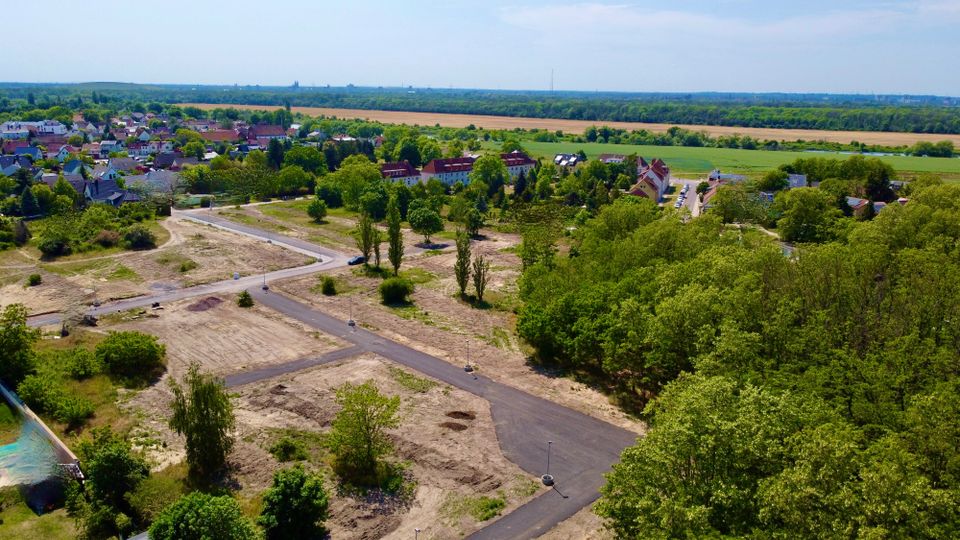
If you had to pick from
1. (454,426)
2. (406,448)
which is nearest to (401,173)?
(454,426)

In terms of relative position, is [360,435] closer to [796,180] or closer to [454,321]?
[454,321]

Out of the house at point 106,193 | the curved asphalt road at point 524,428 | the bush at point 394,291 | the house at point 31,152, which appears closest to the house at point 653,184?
the bush at point 394,291

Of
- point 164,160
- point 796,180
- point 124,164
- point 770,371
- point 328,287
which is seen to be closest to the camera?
point 770,371

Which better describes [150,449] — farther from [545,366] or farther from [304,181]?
[304,181]

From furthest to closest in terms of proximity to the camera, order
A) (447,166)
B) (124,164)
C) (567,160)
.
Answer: (567,160) < (124,164) < (447,166)

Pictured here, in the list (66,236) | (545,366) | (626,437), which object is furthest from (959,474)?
(66,236)

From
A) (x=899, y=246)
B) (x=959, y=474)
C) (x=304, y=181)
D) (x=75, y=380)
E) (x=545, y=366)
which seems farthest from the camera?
(x=304, y=181)
